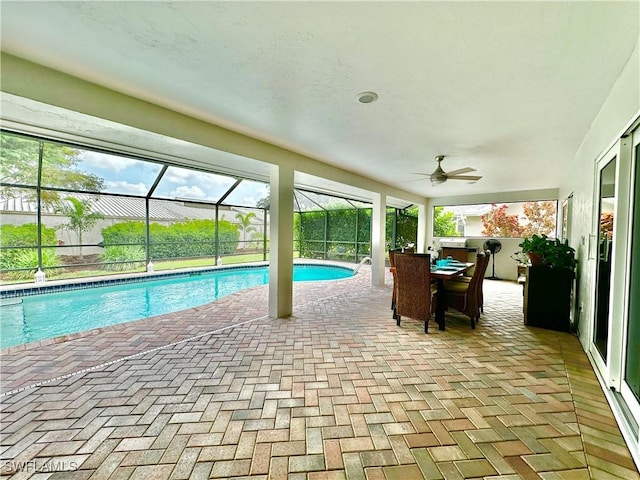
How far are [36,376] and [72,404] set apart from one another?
2.38ft

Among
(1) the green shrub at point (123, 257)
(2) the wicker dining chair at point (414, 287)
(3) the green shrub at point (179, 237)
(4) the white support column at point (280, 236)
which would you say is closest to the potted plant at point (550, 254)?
(2) the wicker dining chair at point (414, 287)

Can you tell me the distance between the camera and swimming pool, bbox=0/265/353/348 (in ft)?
14.4

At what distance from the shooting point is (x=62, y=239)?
6.55 metres

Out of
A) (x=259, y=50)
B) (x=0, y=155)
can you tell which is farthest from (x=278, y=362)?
(x=0, y=155)

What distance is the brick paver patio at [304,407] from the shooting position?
1.46 m

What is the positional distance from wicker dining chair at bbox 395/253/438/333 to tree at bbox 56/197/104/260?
7893 millimetres

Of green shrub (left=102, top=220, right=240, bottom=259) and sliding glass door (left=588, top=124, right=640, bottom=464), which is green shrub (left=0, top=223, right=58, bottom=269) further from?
sliding glass door (left=588, top=124, right=640, bottom=464)

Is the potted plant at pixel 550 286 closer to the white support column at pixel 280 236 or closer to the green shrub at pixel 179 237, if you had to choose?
the white support column at pixel 280 236

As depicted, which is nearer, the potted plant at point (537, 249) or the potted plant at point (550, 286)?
the potted plant at point (550, 286)

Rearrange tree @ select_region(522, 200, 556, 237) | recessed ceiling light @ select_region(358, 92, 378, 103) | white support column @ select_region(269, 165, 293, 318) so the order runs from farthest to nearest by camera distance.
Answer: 1. tree @ select_region(522, 200, 556, 237)
2. white support column @ select_region(269, 165, 293, 318)
3. recessed ceiling light @ select_region(358, 92, 378, 103)

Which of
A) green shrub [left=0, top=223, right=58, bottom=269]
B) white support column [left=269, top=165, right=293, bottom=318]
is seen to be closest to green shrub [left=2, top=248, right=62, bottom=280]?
green shrub [left=0, top=223, right=58, bottom=269]

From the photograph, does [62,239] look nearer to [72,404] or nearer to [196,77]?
[72,404]

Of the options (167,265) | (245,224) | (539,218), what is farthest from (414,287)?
(245,224)

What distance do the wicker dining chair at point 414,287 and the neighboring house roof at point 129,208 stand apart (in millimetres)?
7317
